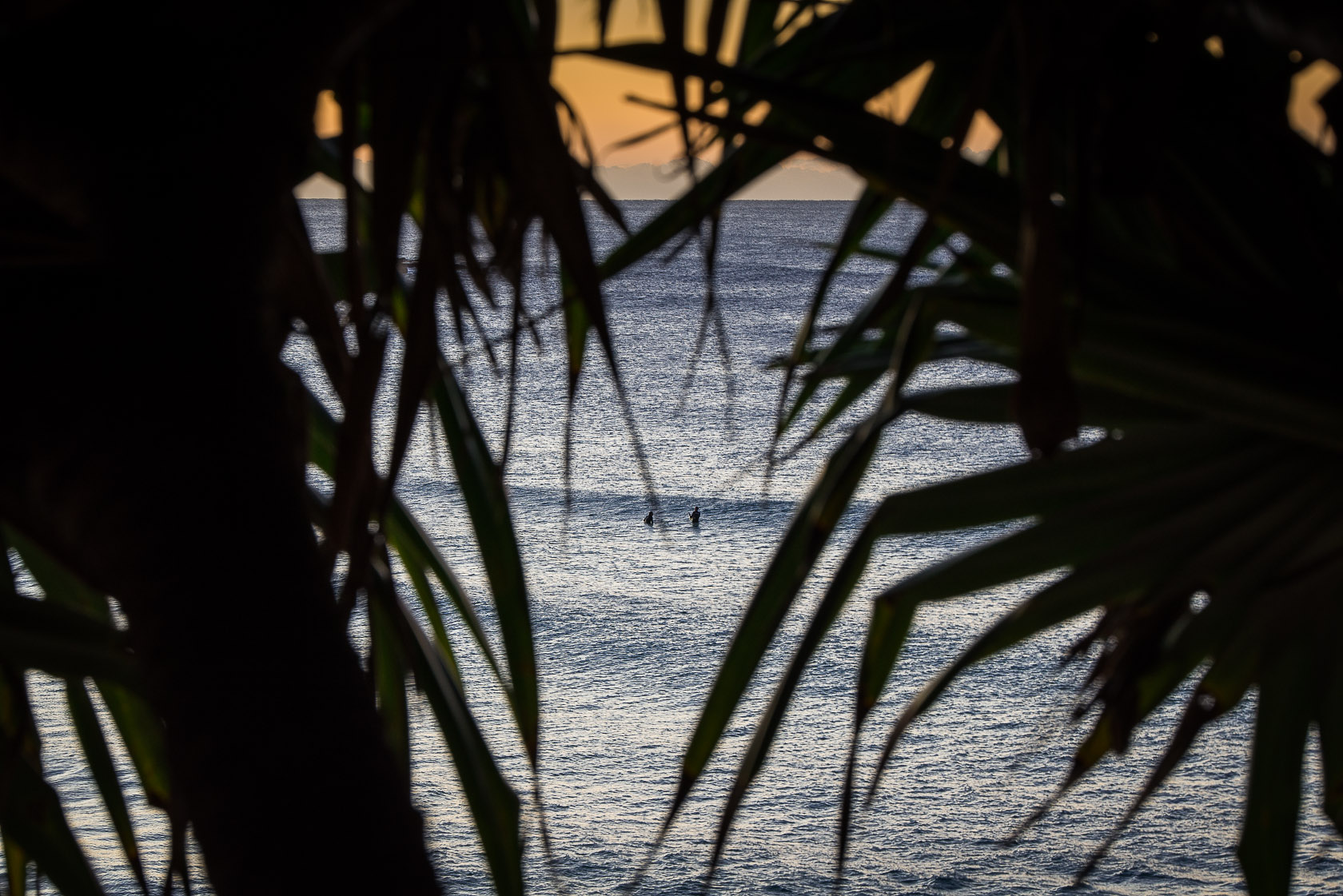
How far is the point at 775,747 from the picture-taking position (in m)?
1.47

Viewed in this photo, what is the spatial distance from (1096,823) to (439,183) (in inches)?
48.9

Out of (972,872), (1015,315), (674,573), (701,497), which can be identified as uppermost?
(701,497)

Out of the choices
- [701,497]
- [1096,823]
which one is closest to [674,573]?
[701,497]

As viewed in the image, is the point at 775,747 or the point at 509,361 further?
the point at 775,747

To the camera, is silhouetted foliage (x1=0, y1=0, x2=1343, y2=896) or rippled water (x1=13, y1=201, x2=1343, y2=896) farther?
rippled water (x1=13, y1=201, x2=1343, y2=896)

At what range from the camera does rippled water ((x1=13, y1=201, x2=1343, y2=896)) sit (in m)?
1.19

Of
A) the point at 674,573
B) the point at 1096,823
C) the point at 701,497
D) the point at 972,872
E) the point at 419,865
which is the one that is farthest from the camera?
the point at 701,497

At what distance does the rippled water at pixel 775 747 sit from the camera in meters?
1.19

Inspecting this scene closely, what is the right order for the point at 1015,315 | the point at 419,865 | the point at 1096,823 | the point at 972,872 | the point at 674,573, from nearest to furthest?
the point at 419,865 → the point at 1015,315 → the point at 972,872 → the point at 1096,823 → the point at 674,573

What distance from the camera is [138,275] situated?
181mm

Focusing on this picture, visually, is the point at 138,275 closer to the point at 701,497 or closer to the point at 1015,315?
the point at 1015,315

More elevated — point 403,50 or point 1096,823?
point 403,50

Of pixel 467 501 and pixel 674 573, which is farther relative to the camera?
pixel 674 573

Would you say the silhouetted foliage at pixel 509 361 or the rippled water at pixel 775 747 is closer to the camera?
the silhouetted foliage at pixel 509 361
